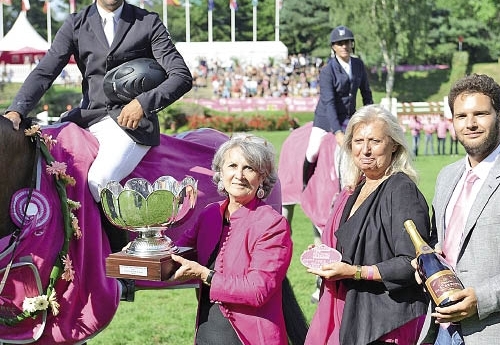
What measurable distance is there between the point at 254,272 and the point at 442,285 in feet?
2.64

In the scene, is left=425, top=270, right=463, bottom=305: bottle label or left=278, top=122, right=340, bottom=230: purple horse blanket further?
left=278, top=122, right=340, bottom=230: purple horse blanket

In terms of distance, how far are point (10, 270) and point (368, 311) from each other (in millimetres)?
1992

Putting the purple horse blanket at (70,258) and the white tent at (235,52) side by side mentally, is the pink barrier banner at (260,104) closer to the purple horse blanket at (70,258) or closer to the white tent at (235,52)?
the white tent at (235,52)

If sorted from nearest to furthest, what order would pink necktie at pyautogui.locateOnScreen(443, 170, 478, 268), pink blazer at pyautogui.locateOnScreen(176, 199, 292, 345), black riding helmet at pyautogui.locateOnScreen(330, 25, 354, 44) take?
pink necktie at pyautogui.locateOnScreen(443, 170, 478, 268)
pink blazer at pyautogui.locateOnScreen(176, 199, 292, 345)
black riding helmet at pyautogui.locateOnScreen(330, 25, 354, 44)

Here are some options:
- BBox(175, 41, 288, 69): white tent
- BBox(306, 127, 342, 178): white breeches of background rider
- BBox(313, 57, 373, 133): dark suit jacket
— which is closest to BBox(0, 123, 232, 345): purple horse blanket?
BBox(313, 57, 373, 133): dark suit jacket

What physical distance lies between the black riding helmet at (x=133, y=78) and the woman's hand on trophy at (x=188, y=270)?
150 centimetres

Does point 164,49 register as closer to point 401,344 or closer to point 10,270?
point 10,270

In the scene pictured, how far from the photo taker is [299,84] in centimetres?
4278

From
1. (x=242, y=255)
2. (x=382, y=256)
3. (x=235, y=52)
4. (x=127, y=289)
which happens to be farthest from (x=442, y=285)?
(x=235, y=52)

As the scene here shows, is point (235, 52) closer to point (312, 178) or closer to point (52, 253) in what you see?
point (312, 178)

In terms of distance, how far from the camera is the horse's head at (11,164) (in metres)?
4.00

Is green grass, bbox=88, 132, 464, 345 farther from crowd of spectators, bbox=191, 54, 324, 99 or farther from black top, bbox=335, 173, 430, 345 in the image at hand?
crowd of spectators, bbox=191, 54, 324, 99

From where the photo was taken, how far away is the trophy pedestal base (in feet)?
10.1

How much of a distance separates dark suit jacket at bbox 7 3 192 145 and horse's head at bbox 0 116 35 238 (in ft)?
1.35
